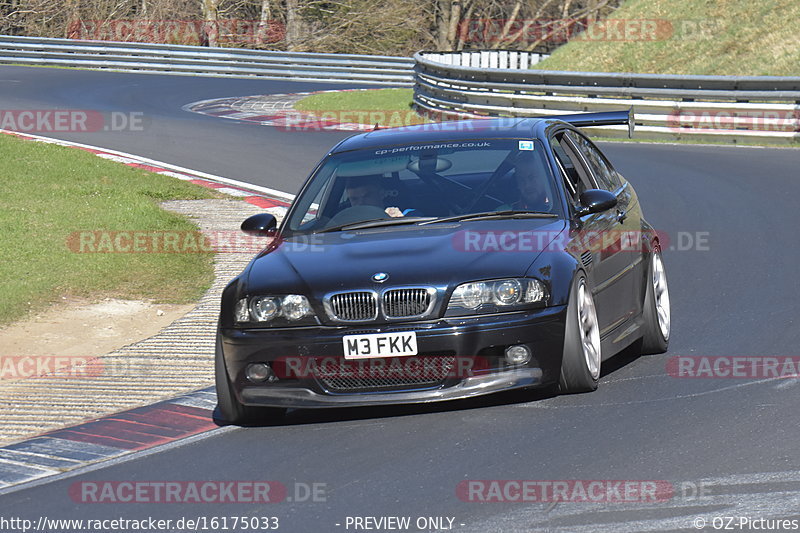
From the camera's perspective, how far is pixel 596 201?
780 centimetres

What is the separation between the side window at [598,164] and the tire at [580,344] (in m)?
1.58

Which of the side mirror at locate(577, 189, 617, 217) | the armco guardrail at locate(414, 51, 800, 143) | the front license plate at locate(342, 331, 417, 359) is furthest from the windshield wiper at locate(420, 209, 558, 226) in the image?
the armco guardrail at locate(414, 51, 800, 143)

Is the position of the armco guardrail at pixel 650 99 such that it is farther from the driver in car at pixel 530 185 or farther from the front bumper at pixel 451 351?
the front bumper at pixel 451 351

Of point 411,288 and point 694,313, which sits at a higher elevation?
point 411,288

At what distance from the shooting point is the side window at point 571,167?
27.3 feet

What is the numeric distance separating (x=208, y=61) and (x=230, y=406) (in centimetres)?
3080

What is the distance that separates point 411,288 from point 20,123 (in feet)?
64.9

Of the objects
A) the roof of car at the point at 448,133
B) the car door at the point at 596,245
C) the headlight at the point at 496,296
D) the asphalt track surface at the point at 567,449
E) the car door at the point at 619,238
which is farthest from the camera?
the roof of car at the point at 448,133

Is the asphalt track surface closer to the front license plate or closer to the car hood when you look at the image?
the front license plate

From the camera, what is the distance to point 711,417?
22.4 feet

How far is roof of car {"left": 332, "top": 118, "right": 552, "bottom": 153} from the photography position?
845 centimetres

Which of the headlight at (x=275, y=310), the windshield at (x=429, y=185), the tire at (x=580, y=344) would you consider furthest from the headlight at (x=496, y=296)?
the windshield at (x=429, y=185)

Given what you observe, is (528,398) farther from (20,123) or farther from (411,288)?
(20,123)

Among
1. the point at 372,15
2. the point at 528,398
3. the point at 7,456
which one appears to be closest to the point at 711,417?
the point at 528,398
